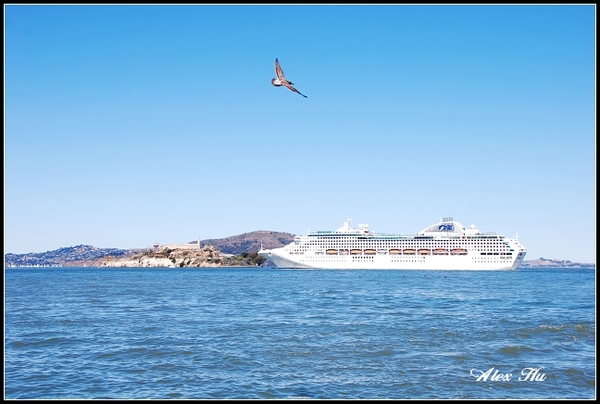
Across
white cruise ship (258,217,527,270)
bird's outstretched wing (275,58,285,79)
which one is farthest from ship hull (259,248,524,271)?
bird's outstretched wing (275,58,285,79)

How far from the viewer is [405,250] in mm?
107125

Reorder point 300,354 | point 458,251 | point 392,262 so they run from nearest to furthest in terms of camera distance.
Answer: point 300,354 < point 458,251 < point 392,262

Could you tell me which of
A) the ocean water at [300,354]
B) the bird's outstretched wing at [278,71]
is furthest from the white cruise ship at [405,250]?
the bird's outstretched wing at [278,71]

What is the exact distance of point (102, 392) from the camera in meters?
12.0

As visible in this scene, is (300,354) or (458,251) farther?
(458,251)

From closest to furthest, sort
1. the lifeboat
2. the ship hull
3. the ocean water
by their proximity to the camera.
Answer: the ocean water < the ship hull < the lifeboat

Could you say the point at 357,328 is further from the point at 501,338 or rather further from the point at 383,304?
the point at 383,304

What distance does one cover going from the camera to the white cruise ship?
103688mm

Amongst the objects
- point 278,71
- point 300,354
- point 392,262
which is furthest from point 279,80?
point 392,262

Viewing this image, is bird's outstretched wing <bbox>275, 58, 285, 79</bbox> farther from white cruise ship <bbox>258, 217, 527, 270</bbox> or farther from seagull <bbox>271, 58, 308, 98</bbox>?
white cruise ship <bbox>258, 217, 527, 270</bbox>

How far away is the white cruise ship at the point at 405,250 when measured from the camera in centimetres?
10369

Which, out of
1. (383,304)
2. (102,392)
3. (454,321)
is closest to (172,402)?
(102,392)

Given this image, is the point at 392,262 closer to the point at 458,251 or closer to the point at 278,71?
the point at 458,251

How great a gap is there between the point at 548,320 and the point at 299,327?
35.8 ft
